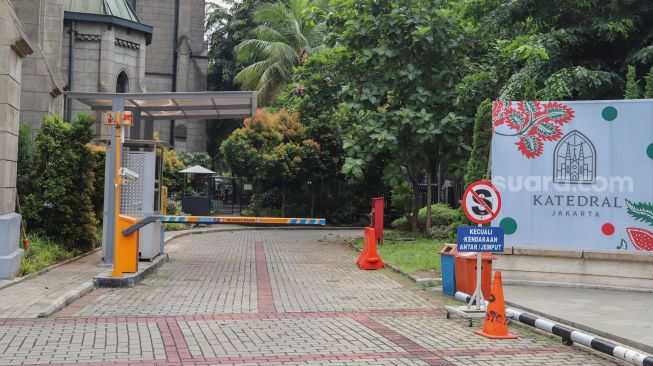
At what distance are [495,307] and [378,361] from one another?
6.60 feet

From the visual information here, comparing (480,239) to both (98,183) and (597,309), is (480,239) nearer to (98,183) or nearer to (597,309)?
(597,309)

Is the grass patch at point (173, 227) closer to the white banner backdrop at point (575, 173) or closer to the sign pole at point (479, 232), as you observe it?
the white banner backdrop at point (575, 173)

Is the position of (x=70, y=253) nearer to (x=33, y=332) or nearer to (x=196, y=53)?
(x=33, y=332)

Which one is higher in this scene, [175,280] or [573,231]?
[573,231]

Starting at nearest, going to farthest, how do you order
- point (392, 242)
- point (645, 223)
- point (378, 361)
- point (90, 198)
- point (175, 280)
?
1. point (378, 361)
2. point (645, 223)
3. point (175, 280)
4. point (90, 198)
5. point (392, 242)

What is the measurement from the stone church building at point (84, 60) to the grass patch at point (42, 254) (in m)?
0.38

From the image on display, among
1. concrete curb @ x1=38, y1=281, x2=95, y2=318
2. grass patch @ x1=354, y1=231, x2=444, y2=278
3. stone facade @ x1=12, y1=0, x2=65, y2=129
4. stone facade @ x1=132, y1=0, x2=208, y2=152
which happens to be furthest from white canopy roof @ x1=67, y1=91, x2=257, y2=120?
stone facade @ x1=132, y1=0, x2=208, y2=152

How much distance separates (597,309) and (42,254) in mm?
10298

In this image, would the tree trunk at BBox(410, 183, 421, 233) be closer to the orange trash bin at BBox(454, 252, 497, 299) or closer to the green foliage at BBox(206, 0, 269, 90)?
the orange trash bin at BBox(454, 252, 497, 299)

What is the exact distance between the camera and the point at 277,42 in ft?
112

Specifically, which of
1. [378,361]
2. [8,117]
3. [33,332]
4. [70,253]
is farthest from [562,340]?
[70,253]

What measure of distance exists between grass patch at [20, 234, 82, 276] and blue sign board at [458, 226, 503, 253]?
7842mm

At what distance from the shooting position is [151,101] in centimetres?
1389

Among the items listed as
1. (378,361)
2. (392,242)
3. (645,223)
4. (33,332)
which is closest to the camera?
(378,361)
